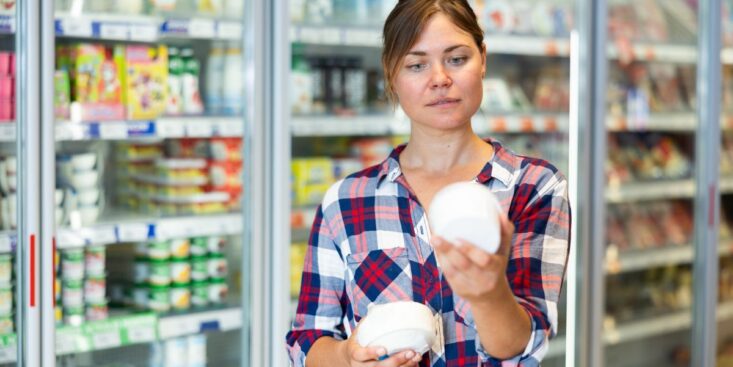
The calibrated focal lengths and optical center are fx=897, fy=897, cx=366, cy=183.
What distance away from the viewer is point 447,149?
4.30ft

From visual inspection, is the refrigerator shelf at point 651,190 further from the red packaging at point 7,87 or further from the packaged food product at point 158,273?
the red packaging at point 7,87

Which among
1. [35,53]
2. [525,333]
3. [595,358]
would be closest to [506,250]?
[525,333]

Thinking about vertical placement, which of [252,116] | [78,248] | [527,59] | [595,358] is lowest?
[595,358]

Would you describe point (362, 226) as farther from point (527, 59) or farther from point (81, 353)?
point (527, 59)

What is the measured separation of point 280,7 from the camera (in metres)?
2.62

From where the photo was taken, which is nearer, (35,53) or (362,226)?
(362,226)

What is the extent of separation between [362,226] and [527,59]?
2633 mm

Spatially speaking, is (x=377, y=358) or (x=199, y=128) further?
(x=199, y=128)

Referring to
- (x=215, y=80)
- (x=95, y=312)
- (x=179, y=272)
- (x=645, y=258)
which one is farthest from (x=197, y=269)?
(x=645, y=258)

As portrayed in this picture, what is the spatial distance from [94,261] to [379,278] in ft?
5.06

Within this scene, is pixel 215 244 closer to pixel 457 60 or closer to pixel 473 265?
pixel 457 60

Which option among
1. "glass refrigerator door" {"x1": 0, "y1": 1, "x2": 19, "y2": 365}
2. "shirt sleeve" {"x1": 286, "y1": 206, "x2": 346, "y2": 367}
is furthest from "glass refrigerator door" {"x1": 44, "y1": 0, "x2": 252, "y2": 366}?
"shirt sleeve" {"x1": 286, "y1": 206, "x2": 346, "y2": 367}

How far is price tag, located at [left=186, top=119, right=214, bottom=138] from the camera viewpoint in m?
2.60

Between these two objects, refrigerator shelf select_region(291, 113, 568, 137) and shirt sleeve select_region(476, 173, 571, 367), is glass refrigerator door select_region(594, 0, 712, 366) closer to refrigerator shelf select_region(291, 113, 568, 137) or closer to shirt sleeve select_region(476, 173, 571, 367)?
refrigerator shelf select_region(291, 113, 568, 137)
